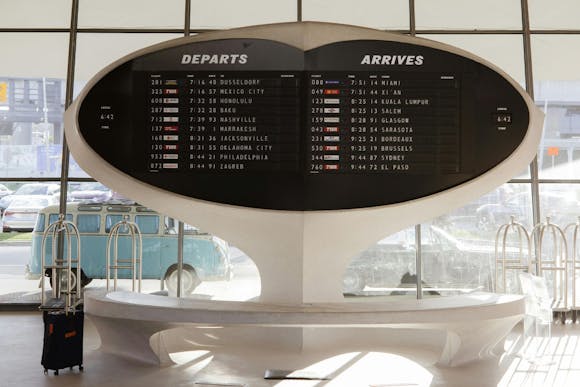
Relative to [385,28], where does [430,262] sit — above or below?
below

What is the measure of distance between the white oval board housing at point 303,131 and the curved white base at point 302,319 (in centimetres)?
66

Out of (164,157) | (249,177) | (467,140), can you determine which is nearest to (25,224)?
(164,157)

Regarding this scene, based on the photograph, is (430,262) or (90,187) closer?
(430,262)

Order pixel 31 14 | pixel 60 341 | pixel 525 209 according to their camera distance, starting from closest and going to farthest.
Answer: pixel 60 341 → pixel 525 209 → pixel 31 14

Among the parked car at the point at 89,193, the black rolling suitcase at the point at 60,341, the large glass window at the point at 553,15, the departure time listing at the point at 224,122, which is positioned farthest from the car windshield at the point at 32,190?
the large glass window at the point at 553,15

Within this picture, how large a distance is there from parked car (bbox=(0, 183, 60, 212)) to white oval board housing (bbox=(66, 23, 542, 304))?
2.41 m

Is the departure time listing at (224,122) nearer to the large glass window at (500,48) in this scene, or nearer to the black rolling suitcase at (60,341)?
the black rolling suitcase at (60,341)

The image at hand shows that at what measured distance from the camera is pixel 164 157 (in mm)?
4852

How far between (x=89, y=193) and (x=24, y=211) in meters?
0.78

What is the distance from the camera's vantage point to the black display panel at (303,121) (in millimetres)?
4805

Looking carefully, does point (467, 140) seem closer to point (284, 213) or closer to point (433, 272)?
point (284, 213)

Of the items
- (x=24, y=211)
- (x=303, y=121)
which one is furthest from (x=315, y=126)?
(x=24, y=211)

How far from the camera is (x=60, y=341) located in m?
4.29

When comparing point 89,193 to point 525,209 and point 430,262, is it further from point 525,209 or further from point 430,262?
point 525,209
